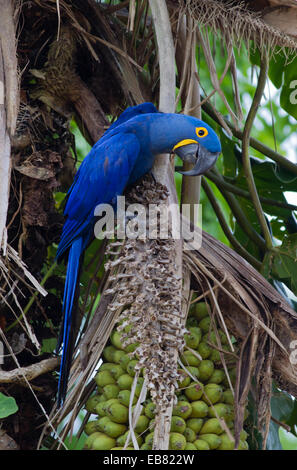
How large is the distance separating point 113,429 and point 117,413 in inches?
1.3

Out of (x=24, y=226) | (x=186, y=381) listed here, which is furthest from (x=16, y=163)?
(x=186, y=381)

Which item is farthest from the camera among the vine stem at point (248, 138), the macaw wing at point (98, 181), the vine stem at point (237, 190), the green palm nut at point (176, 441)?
the vine stem at point (237, 190)

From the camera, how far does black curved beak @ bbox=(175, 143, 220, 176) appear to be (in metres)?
1.48

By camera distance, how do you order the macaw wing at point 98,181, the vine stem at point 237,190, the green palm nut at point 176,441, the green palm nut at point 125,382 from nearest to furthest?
the green palm nut at point 176,441
the green palm nut at point 125,382
the macaw wing at point 98,181
the vine stem at point 237,190

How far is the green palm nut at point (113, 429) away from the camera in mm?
1256

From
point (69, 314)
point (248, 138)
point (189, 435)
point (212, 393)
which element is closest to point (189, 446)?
point (189, 435)

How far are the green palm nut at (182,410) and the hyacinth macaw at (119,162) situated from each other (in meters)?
0.28

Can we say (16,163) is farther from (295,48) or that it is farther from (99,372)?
(295,48)

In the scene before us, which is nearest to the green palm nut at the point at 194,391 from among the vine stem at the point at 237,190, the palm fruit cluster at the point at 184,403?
the palm fruit cluster at the point at 184,403

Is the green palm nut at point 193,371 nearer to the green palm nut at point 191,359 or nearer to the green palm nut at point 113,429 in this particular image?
the green palm nut at point 191,359

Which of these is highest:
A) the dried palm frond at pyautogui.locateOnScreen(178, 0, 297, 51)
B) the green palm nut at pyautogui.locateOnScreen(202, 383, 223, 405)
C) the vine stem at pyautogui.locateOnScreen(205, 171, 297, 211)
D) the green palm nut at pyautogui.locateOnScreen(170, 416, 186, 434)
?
the dried palm frond at pyautogui.locateOnScreen(178, 0, 297, 51)

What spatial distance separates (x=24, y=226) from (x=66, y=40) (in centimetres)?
56

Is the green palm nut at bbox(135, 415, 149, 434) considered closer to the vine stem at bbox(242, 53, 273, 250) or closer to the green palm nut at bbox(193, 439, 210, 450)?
the green palm nut at bbox(193, 439, 210, 450)

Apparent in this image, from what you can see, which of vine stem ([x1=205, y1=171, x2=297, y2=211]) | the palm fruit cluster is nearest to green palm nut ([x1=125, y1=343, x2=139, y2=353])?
the palm fruit cluster
